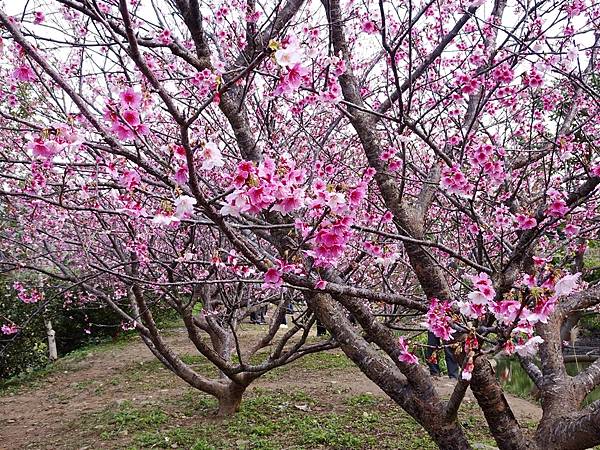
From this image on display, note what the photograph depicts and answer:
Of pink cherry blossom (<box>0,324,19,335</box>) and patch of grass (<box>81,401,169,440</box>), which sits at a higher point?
pink cherry blossom (<box>0,324,19,335</box>)

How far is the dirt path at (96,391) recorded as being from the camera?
617 centimetres

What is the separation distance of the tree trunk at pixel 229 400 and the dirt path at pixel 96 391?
5.14ft

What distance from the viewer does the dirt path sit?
20.2 feet

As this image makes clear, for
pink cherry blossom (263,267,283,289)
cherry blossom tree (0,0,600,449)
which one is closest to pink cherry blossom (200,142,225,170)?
cherry blossom tree (0,0,600,449)

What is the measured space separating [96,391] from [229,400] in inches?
125

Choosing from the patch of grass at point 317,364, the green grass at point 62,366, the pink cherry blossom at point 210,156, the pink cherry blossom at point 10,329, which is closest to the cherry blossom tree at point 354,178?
the pink cherry blossom at point 210,156

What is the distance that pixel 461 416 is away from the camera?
20.1 feet

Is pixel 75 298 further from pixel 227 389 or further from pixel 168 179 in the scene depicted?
pixel 168 179

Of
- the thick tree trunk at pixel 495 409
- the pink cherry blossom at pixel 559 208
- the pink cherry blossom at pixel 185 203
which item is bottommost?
the thick tree trunk at pixel 495 409

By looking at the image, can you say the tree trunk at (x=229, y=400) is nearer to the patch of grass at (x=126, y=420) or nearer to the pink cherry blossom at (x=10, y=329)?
the patch of grass at (x=126, y=420)

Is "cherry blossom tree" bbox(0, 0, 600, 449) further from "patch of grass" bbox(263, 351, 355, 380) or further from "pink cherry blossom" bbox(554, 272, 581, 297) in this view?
"patch of grass" bbox(263, 351, 355, 380)

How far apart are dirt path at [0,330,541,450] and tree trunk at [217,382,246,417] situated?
1568 millimetres

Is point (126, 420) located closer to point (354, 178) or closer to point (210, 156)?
point (354, 178)

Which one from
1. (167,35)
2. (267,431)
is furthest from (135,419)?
(167,35)
